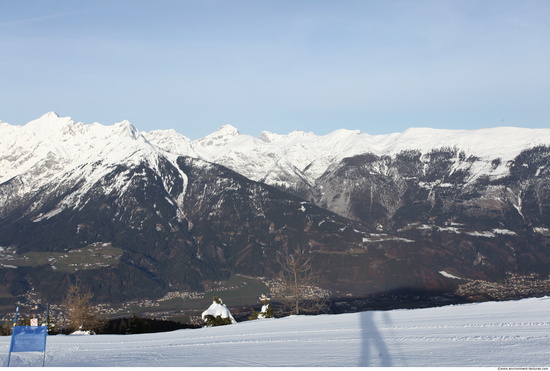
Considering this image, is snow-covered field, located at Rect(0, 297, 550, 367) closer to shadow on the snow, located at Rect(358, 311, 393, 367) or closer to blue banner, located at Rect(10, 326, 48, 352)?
shadow on the snow, located at Rect(358, 311, 393, 367)

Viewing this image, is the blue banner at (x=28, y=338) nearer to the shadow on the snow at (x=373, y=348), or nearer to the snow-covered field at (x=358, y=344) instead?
the snow-covered field at (x=358, y=344)

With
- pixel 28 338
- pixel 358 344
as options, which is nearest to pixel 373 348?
pixel 358 344

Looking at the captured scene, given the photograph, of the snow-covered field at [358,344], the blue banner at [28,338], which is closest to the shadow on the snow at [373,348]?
the snow-covered field at [358,344]

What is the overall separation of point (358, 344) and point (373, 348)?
1.84m

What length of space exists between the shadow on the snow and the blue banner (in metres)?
14.6

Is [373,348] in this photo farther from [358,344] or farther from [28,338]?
[28,338]

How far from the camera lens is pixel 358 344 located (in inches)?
1314

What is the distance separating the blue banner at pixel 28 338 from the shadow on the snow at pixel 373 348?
14.6 m

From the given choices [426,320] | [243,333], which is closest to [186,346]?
[243,333]

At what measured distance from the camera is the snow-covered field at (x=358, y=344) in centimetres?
2825

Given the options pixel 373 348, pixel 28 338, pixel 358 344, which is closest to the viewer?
pixel 28 338

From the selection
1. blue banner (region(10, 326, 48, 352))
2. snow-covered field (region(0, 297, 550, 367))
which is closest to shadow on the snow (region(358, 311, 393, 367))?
snow-covered field (region(0, 297, 550, 367))

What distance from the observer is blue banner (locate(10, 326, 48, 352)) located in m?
28.9

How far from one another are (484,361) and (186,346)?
19.4 metres
